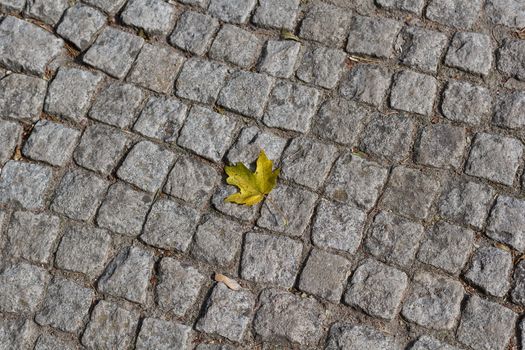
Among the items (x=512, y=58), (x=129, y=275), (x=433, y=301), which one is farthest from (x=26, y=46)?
(x=512, y=58)

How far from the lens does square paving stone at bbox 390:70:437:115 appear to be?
370 cm

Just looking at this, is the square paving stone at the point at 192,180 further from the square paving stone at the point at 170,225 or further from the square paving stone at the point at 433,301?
the square paving stone at the point at 433,301

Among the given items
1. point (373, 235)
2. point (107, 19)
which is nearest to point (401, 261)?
point (373, 235)

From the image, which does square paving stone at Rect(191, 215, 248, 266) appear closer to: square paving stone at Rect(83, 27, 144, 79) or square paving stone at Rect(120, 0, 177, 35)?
square paving stone at Rect(83, 27, 144, 79)

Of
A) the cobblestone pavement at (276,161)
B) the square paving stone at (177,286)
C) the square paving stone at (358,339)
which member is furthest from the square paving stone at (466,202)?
the square paving stone at (177,286)

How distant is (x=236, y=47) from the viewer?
3918 millimetres

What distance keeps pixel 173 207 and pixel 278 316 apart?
736 mm

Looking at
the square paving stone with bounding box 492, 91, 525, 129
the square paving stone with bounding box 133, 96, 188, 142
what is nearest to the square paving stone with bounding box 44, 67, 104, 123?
the square paving stone with bounding box 133, 96, 188, 142

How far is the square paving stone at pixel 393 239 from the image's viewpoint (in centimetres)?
337

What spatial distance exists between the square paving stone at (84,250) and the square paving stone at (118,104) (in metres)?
0.59

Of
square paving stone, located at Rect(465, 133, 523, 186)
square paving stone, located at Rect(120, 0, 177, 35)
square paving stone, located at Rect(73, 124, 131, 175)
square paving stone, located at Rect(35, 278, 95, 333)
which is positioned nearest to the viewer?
square paving stone, located at Rect(35, 278, 95, 333)

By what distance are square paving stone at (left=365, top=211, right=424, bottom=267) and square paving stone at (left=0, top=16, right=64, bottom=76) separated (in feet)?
6.32

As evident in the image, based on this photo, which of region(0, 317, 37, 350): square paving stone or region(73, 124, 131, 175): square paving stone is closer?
region(0, 317, 37, 350): square paving stone

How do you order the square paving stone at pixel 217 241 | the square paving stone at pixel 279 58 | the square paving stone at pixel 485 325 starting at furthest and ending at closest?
the square paving stone at pixel 279 58 → the square paving stone at pixel 217 241 → the square paving stone at pixel 485 325
